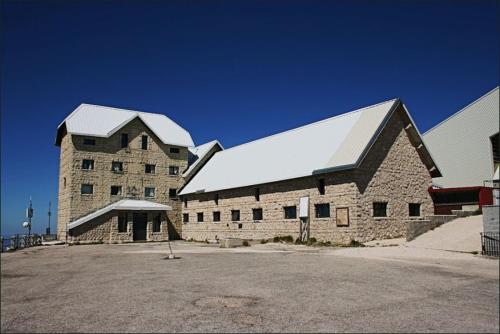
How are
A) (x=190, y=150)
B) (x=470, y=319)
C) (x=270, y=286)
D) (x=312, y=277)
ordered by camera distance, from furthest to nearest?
(x=190, y=150)
(x=312, y=277)
(x=270, y=286)
(x=470, y=319)

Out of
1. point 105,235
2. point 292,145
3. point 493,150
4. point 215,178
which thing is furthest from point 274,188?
point 493,150

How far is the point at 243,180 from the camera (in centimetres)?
3550

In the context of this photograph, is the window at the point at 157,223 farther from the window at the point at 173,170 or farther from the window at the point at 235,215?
the window at the point at 235,215

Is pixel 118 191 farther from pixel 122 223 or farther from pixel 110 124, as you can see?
pixel 110 124

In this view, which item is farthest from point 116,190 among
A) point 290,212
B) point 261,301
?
point 261,301

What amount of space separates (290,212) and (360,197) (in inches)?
247

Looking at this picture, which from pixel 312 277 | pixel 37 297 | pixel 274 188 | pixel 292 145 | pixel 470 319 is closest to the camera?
pixel 470 319

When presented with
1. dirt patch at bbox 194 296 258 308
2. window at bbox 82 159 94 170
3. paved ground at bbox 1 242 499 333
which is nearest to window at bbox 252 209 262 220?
window at bbox 82 159 94 170

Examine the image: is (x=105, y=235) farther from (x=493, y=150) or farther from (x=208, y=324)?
(x=493, y=150)

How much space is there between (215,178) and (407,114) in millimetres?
20402

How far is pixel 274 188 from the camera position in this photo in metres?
31.8

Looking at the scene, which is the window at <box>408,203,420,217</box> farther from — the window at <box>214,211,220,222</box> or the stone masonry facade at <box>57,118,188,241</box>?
the stone masonry facade at <box>57,118,188,241</box>

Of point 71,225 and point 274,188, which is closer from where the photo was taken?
Result: point 274,188

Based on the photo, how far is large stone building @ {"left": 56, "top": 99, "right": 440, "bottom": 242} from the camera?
2709 cm
